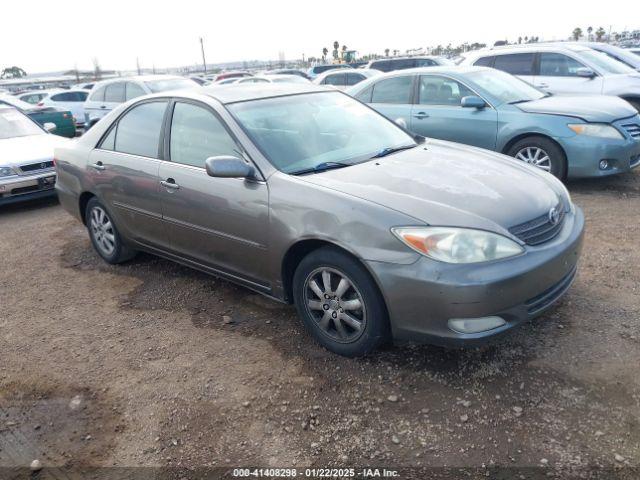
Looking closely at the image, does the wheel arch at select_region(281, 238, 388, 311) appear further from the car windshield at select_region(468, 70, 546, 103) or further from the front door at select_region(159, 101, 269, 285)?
the car windshield at select_region(468, 70, 546, 103)

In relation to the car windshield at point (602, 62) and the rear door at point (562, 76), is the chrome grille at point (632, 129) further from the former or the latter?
the car windshield at point (602, 62)

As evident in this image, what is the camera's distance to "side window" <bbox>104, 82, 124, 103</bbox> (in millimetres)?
12281

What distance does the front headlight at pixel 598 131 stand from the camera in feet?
20.3

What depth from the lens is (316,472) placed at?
97.5 inches

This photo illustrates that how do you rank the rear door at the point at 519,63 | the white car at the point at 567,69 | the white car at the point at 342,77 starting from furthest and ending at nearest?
the white car at the point at 342,77, the rear door at the point at 519,63, the white car at the point at 567,69

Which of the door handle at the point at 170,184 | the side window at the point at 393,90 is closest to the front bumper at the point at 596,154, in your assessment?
the side window at the point at 393,90

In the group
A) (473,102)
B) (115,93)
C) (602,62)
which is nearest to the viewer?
(473,102)

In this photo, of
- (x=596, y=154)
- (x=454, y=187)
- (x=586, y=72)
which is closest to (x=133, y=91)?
(x=586, y=72)

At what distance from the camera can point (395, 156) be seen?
3834mm

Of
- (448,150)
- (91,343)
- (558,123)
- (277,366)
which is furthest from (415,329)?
(558,123)

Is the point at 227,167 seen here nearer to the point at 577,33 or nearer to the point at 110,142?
the point at 110,142

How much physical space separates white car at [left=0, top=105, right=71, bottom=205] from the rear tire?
230 inches

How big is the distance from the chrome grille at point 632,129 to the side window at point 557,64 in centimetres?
343

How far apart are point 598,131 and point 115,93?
10.3 metres
